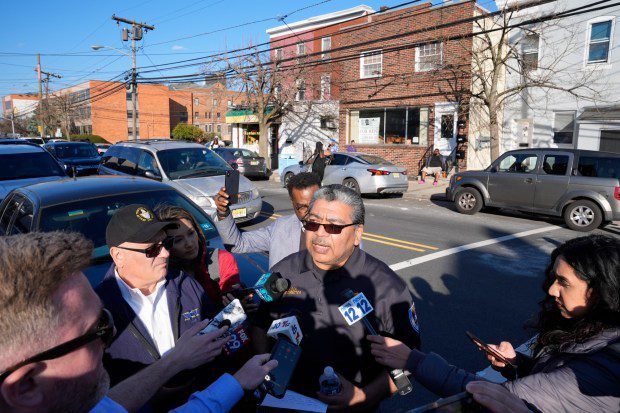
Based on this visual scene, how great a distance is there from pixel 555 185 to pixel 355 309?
9.95 meters

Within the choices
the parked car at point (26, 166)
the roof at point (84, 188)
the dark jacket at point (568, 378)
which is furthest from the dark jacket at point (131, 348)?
the parked car at point (26, 166)

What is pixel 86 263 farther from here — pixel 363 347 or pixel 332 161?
pixel 332 161

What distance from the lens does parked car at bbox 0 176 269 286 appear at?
379 cm

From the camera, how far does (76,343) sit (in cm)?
113

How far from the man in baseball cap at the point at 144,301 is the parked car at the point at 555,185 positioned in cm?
1011

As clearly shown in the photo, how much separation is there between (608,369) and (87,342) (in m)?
1.95

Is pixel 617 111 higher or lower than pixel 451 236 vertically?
higher

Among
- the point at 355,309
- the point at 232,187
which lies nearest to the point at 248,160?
the point at 232,187

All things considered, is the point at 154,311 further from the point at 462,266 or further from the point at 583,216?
the point at 583,216

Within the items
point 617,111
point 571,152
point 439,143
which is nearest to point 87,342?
point 571,152

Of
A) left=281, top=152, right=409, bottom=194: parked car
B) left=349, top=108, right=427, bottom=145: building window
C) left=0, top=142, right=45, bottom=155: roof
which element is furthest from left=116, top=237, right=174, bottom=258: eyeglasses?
left=349, top=108, right=427, bottom=145: building window

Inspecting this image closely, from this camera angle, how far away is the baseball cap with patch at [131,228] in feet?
7.36

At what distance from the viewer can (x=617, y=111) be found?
612 inches

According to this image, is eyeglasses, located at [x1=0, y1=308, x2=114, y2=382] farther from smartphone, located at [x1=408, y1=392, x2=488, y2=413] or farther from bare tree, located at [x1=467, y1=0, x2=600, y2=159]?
bare tree, located at [x1=467, y1=0, x2=600, y2=159]
